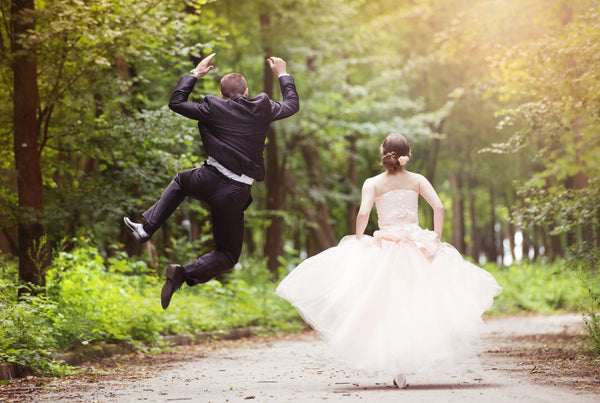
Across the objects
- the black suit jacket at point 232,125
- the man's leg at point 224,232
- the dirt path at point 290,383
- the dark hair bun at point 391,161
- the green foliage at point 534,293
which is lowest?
the green foliage at point 534,293

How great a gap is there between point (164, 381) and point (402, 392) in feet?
10.00

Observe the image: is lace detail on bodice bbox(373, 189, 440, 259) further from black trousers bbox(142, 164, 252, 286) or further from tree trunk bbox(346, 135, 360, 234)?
tree trunk bbox(346, 135, 360, 234)

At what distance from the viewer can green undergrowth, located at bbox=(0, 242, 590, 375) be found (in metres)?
9.48

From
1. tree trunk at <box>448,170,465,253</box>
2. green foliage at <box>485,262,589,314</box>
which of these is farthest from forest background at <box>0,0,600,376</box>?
tree trunk at <box>448,170,465,253</box>

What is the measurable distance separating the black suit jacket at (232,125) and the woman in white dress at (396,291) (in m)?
1.23

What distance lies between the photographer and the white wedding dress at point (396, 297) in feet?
24.7

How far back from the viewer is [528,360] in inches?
431

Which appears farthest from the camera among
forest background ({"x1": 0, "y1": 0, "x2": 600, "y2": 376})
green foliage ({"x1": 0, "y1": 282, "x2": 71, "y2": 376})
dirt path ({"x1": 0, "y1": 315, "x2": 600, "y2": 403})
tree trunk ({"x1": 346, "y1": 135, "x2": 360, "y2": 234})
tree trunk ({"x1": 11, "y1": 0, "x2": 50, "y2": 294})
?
tree trunk ({"x1": 346, "y1": 135, "x2": 360, "y2": 234})

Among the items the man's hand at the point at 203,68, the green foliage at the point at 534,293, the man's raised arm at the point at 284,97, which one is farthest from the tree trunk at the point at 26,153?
the green foliage at the point at 534,293

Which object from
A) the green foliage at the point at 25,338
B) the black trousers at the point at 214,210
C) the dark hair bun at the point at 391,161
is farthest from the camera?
the green foliage at the point at 25,338

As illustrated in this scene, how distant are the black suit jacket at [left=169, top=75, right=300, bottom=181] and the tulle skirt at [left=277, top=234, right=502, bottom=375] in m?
1.28

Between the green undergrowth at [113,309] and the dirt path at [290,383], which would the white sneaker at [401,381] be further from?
the green undergrowth at [113,309]

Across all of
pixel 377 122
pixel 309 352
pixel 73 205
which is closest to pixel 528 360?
pixel 309 352

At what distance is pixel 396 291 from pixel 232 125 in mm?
2325
